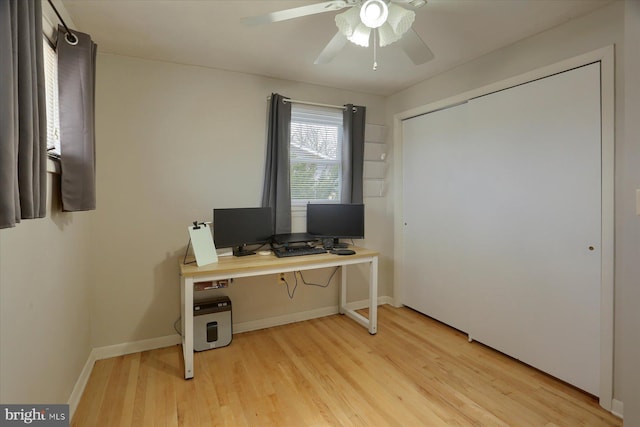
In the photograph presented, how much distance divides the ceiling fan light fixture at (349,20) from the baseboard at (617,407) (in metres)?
2.63

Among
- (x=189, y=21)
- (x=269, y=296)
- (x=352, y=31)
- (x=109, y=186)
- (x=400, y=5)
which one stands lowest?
(x=269, y=296)

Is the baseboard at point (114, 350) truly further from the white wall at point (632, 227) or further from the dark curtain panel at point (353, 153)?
the white wall at point (632, 227)

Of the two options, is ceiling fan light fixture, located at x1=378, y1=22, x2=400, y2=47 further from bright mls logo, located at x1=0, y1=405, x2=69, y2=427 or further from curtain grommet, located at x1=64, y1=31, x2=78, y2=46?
bright mls logo, located at x1=0, y1=405, x2=69, y2=427

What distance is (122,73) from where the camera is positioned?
2.51 meters

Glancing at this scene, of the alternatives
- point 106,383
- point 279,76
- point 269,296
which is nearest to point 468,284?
point 269,296

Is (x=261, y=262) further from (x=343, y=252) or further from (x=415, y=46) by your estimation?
(x=415, y=46)

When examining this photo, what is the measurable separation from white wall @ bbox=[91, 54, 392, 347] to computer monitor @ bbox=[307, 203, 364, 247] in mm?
606

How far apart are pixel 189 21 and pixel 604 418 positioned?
3.55 meters

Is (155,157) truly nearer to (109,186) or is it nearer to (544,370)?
(109,186)

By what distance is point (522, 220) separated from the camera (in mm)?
2381

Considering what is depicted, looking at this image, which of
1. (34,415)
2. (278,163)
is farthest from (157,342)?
(278,163)

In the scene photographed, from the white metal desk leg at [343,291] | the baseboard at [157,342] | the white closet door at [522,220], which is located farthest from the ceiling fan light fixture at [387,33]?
the baseboard at [157,342]

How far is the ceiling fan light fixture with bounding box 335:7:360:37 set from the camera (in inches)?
58.7

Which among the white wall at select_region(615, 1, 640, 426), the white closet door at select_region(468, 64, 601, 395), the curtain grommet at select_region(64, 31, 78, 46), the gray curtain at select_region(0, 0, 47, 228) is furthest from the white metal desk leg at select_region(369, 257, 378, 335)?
the curtain grommet at select_region(64, 31, 78, 46)
